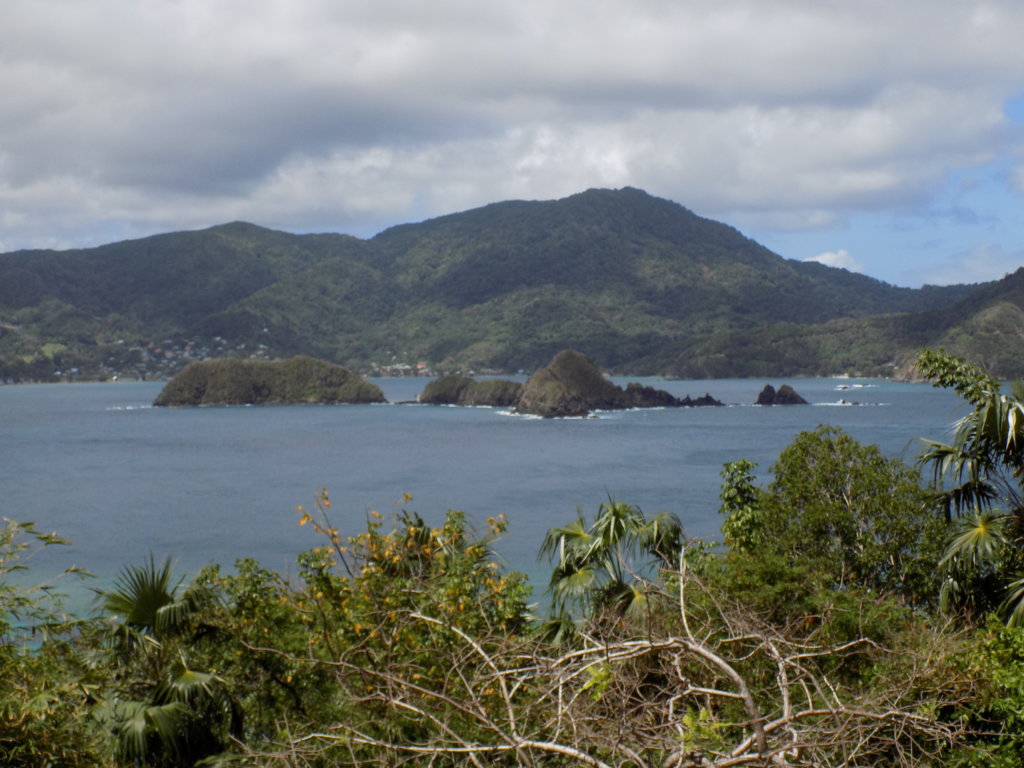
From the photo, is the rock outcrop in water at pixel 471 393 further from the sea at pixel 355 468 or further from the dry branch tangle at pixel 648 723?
the dry branch tangle at pixel 648 723

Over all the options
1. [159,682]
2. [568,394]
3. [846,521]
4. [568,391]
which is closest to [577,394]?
[568,391]

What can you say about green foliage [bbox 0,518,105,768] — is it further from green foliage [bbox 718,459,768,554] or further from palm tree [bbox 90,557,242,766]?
green foliage [bbox 718,459,768,554]

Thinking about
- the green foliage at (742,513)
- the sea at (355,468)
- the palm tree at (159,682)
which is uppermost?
the green foliage at (742,513)

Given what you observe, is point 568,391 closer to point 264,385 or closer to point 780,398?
point 780,398

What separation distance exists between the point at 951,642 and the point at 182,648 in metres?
8.76

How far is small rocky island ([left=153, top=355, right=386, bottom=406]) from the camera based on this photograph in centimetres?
15775

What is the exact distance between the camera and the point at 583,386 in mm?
131000

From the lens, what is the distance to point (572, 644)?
12984 mm

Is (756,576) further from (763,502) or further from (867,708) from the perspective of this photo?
(867,708)

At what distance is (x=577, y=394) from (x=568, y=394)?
102 inches

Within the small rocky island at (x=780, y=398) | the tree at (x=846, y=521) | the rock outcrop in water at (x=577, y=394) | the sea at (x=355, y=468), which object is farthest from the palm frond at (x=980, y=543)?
the small rocky island at (x=780, y=398)

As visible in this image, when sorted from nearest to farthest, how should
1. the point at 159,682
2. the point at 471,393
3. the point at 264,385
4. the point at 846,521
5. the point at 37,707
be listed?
the point at 37,707 → the point at 159,682 → the point at 846,521 → the point at 471,393 → the point at 264,385

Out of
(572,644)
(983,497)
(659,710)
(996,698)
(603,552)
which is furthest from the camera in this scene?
(603,552)

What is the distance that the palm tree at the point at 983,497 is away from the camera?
1326 centimetres
